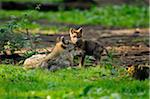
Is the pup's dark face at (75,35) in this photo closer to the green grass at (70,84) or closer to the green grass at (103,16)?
the green grass at (70,84)

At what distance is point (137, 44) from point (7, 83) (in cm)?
1025

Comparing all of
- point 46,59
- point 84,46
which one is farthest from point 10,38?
point 84,46

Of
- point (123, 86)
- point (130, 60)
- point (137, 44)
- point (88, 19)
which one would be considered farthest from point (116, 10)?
point (123, 86)

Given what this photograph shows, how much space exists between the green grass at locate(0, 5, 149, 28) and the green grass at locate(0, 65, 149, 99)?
1681cm

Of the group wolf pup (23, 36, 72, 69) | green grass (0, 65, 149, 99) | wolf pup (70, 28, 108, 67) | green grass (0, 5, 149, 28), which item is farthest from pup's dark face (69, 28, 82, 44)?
green grass (0, 5, 149, 28)

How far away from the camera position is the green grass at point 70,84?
35.7ft

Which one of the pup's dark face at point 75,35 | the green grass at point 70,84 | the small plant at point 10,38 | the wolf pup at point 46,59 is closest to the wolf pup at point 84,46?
the pup's dark face at point 75,35

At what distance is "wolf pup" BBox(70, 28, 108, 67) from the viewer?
15.2 metres

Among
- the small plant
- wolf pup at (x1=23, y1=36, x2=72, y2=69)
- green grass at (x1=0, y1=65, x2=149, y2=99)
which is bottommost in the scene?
green grass at (x1=0, y1=65, x2=149, y2=99)

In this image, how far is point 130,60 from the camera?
677 inches

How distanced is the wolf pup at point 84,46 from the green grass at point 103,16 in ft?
46.8

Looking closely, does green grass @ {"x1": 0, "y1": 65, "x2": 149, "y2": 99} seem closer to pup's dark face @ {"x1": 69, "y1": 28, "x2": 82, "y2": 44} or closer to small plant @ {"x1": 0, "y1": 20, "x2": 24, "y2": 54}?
pup's dark face @ {"x1": 69, "y1": 28, "x2": 82, "y2": 44}

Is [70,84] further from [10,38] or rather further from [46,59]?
[10,38]

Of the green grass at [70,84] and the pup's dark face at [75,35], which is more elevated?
the pup's dark face at [75,35]
